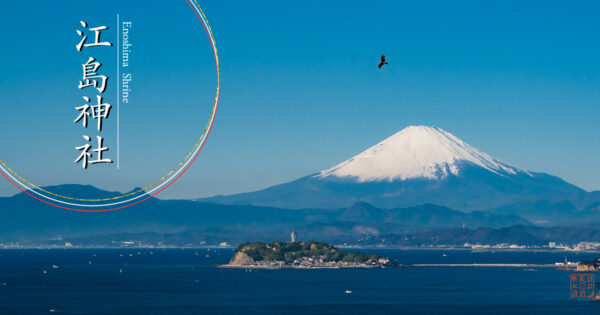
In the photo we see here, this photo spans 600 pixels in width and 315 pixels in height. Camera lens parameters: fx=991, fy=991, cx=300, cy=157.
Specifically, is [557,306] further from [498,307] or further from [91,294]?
[91,294]

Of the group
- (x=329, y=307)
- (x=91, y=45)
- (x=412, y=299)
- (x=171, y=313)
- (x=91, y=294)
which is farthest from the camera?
(x=91, y=294)

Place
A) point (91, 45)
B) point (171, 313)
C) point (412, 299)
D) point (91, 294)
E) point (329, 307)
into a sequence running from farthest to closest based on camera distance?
point (91, 294) → point (412, 299) → point (329, 307) → point (171, 313) → point (91, 45)

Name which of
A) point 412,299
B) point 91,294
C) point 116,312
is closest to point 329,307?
point 412,299

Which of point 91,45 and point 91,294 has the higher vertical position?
point 91,45

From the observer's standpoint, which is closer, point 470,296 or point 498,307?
point 498,307

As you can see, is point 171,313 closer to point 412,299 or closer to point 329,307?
point 329,307

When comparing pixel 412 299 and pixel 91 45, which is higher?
pixel 91 45

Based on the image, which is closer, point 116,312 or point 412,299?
point 116,312

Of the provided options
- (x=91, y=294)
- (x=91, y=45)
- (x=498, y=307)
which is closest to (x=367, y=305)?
(x=498, y=307)
